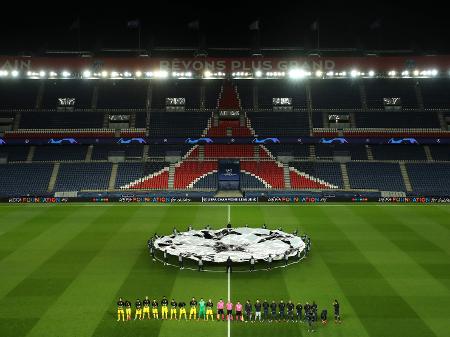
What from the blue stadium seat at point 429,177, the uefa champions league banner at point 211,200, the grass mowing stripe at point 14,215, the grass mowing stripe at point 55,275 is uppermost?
the blue stadium seat at point 429,177

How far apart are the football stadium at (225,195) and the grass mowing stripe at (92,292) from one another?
0.13 m

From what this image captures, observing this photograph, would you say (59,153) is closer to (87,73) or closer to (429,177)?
(87,73)

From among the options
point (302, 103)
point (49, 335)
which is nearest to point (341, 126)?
point (302, 103)

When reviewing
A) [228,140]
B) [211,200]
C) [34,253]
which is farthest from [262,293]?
[228,140]

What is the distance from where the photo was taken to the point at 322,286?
25266 mm

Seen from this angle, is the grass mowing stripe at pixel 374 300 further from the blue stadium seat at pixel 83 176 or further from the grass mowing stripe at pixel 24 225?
the blue stadium seat at pixel 83 176

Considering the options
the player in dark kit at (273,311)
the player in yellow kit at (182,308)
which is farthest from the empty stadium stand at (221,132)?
the player in dark kit at (273,311)

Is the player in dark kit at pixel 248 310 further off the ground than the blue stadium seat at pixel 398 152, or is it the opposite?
the blue stadium seat at pixel 398 152

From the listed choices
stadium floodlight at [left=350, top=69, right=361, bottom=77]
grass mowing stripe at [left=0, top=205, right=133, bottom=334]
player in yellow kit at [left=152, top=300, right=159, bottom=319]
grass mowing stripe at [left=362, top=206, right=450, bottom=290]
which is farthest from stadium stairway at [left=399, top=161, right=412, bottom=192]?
player in yellow kit at [left=152, top=300, right=159, bottom=319]

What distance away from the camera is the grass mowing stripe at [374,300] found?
20172 millimetres

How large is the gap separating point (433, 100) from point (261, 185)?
29683 millimetres

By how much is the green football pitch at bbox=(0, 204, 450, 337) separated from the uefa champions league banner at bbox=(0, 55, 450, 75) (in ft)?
65.8

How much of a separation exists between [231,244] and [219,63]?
30618 millimetres

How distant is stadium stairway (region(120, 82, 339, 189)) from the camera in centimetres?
5972
